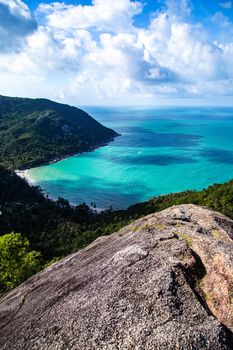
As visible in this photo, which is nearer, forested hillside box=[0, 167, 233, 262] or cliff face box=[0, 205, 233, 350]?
cliff face box=[0, 205, 233, 350]

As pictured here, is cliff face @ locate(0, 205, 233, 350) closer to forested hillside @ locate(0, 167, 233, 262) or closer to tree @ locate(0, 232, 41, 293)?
tree @ locate(0, 232, 41, 293)

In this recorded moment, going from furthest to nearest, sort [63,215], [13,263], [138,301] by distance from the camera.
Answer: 1. [63,215]
2. [13,263]
3. [138,301]

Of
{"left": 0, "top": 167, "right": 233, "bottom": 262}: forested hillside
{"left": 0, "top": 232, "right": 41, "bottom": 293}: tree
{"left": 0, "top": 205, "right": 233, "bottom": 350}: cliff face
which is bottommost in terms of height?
{"left": 0, "top": 167, "right": 233, "bottom": 262}: forested hillside

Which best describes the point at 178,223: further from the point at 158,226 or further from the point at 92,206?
the point at 92,206

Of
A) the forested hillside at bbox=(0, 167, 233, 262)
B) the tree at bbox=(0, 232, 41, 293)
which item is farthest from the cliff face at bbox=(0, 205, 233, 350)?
the forested hillside at bbox=(0, 167, 233, 262)

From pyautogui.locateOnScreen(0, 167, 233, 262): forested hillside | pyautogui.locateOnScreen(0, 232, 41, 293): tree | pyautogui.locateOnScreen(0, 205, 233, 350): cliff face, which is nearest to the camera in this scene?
pyautogui.locateOnScreen(0, 205, 233, 350): cliff face

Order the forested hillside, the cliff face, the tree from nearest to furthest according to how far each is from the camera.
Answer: the cliff face → the tree → the forested hillside

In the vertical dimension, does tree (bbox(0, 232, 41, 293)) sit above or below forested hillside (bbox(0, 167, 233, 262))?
above

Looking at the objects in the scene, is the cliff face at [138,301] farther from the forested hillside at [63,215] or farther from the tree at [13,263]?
the forested hillside at [63,215]

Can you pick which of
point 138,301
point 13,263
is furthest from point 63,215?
point 138,301

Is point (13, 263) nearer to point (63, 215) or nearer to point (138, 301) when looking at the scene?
point (138, 301)
